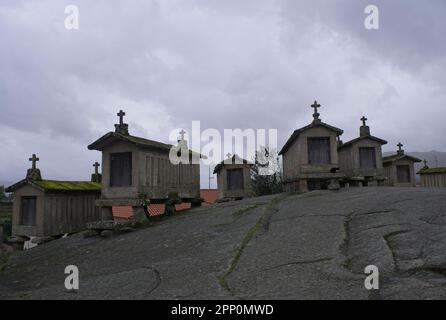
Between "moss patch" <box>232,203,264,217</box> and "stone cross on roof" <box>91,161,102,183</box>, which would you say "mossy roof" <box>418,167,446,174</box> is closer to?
"moss patch" <box>232,203,264,217</box>

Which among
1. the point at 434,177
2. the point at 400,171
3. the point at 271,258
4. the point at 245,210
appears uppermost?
the point at 400,171

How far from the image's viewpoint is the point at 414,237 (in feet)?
20.1

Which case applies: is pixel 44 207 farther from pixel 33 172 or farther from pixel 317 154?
pixel 317 154

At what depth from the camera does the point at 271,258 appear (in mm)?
6090

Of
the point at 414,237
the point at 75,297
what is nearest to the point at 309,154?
the point at 414,237

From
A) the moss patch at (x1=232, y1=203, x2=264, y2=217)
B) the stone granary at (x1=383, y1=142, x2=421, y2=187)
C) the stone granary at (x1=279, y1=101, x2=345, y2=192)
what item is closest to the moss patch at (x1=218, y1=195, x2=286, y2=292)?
the moss patch at (x1=232, y1=203, x2=264, y2=217)

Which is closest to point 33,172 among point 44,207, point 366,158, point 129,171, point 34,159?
point 34,159

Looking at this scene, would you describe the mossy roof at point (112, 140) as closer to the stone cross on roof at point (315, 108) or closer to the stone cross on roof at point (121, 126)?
the stone cross on roof at point (121, 126)

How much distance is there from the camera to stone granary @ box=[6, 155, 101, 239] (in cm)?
1398

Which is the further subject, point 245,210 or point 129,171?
point 129,171

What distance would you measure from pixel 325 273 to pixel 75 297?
3856 millimetres

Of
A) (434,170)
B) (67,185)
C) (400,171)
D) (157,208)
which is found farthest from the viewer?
(434,170)

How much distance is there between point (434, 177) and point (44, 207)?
27.5 meters
